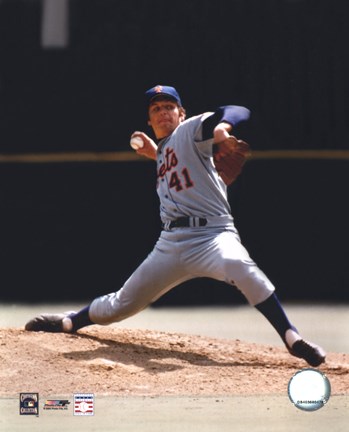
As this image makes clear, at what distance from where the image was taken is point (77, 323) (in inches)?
214

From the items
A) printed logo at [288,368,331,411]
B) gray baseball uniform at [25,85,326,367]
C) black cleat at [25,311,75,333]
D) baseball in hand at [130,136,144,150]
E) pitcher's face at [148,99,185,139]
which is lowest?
black cleat at [25,311,75,333]

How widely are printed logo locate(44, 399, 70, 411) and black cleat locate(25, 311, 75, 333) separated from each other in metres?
1.38

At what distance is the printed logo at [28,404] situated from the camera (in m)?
3.82

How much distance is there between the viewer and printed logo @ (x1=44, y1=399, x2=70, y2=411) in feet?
13.0

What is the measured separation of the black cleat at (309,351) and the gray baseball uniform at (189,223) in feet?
1.79

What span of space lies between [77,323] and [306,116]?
3312 millimetres

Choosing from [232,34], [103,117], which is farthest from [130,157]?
[232,34]

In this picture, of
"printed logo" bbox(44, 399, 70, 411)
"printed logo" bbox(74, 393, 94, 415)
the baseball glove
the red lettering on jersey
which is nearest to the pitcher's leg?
the red lettering on jersey

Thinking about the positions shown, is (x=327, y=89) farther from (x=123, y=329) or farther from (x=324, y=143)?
(x=123, y=329)

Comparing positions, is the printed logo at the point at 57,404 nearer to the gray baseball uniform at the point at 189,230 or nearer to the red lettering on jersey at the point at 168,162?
the gray baseball uniform at the point at 189,230

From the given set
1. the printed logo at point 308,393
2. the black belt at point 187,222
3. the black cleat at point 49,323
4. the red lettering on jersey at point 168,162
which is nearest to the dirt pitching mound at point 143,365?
the black cleat at point 49,323

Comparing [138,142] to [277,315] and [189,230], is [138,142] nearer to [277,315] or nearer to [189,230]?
[189,230]

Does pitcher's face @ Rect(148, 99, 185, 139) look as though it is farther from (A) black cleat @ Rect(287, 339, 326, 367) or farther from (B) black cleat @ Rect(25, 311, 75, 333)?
(A) black cleat @ Rect(287, 339, 326, 367)

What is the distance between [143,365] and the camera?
4.93 metres
